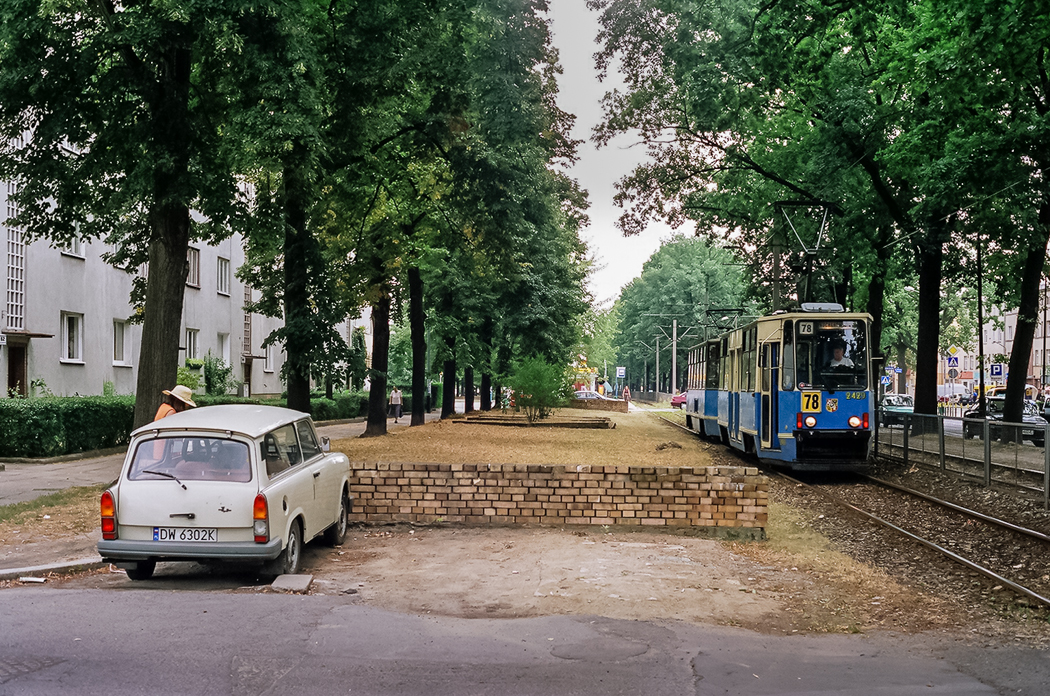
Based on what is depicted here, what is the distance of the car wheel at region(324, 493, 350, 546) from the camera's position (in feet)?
→ 35.2

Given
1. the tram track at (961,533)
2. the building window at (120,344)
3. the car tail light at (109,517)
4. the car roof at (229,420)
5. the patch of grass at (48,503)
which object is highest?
the building window at (120,344)

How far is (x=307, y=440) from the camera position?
10.4 metres

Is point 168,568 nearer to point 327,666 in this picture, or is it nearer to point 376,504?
point 376,504

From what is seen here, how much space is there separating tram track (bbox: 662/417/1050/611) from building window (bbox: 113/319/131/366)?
2191 centimetres

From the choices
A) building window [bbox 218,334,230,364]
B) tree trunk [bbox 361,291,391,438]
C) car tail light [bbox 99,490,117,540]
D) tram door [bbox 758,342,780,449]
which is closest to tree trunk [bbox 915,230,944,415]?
tram door [bbox 758,342,780,449]

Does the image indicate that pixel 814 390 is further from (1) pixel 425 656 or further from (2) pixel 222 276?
(2) pixel 222 276

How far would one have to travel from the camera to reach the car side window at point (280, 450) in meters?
9.07

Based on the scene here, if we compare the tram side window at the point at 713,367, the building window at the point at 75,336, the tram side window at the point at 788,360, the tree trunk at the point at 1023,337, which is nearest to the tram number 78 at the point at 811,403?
the tram side window at the point at 788,360

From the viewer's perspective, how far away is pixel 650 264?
4577 inches

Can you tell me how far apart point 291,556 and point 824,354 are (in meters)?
13.6

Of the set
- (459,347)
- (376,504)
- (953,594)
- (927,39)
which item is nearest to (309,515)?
(376,504)

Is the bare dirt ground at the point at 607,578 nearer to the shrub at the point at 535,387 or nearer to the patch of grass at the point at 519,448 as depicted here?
the patch of grass at the point at 519,448

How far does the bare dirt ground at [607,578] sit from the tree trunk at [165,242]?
3593 mm

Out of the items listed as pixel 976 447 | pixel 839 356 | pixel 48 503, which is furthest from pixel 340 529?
pixel 976 447
